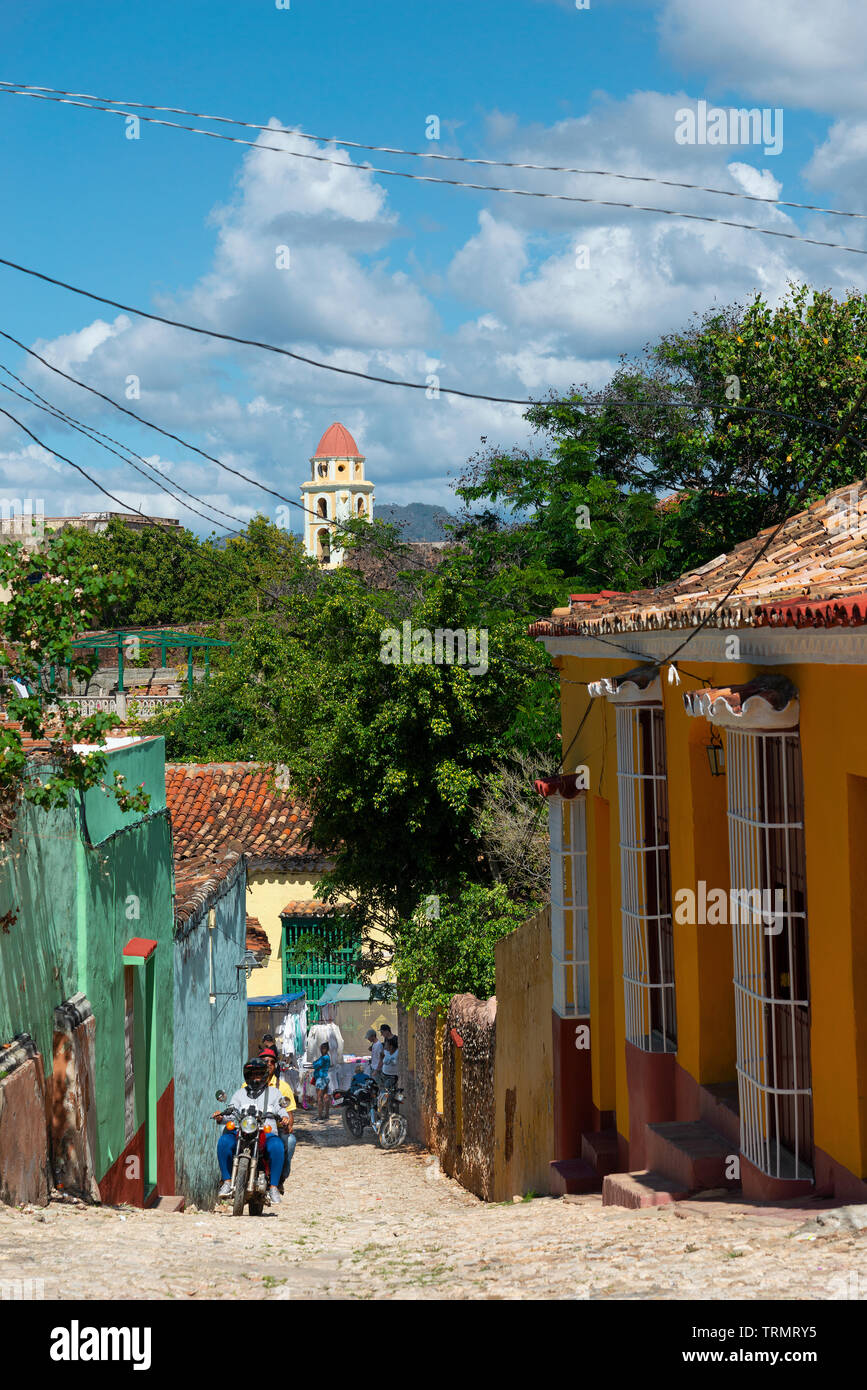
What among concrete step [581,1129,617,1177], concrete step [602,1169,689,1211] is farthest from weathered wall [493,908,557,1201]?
concrete step [602,1169,689,1211]

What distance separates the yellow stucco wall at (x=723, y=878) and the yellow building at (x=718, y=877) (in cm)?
1

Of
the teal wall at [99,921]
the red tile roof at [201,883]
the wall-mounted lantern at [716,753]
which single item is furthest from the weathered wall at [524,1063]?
the wall-mounted lantern at [716,753]

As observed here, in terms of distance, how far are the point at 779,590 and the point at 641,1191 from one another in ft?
11.3

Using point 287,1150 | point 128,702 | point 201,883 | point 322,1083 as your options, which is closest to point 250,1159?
point 287,1150

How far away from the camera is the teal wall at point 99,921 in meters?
7.67

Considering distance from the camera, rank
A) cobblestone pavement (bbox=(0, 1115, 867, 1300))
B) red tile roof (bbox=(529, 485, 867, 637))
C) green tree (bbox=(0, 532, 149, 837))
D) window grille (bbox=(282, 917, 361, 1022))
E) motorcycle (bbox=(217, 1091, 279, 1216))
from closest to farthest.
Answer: cobblestone pavement (bbox=(0, 1115, 867, 1300)) → red tile roof (bbox=(529, 485, 867, 637)) → green tree (bbox=(0, 532, 149, 837)) → motorcycle (bbox=(217, 1091, 279, 1216)) → window grille (bbox=(282, 917, 361, 1022))

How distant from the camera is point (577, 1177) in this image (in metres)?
9.28

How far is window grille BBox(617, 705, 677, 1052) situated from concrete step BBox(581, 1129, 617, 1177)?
1.36 m

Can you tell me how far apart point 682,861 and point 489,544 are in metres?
14.8

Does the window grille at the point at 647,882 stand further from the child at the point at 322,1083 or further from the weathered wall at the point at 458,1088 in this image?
the child at the point at 322,1083

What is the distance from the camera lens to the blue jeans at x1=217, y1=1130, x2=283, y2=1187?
32.8 ft

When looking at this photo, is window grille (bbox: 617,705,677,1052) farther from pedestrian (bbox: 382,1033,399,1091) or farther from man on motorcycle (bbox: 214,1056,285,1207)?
pedestrian (bbox: 382,1033,399,1091)
